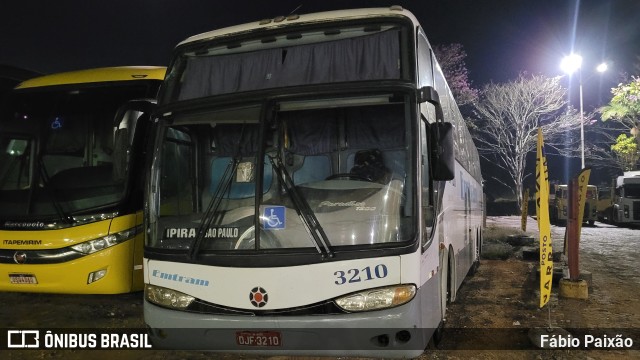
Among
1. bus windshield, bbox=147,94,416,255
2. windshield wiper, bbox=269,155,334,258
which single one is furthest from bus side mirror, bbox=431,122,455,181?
windshield wiper, bbox=269,155,334,258

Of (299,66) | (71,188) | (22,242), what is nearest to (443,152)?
(299,66)

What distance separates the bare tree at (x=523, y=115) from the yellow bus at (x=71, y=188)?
95.0 ft

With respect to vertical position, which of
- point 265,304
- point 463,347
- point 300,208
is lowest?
point 463,347

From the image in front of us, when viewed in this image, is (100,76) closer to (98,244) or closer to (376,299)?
(98,244)

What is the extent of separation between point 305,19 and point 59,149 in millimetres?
4319

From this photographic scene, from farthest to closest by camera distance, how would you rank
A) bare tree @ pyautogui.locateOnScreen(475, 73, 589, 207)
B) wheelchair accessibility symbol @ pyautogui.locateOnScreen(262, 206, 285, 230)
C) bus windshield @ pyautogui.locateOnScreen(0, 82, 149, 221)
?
bare tree @ pyautogui.locateOnScreen(475, 73, 589, 207), bus windshield @ pyautogui.locateOnScreen(0, 82, 149, 221), wheelchair accessibility symbol @ pyautogui.locateOnScreen(262, 206, 285, 230)

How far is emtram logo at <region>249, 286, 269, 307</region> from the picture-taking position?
3.74 m

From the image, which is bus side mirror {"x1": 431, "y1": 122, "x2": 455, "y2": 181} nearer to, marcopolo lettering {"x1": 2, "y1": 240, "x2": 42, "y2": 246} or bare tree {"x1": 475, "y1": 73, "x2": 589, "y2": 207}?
marcopolo lettering {"x1": 2, "y1": 240, "x2": 42, "y2": 246}

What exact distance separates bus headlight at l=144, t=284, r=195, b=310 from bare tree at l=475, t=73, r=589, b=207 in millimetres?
30875

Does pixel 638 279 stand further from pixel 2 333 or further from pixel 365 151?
pixel 2 333

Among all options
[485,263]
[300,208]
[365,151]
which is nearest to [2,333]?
[300,208]

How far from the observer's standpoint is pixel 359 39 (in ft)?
14.3

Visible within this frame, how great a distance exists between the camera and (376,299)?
11.9 ft

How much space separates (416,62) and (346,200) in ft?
4.43
